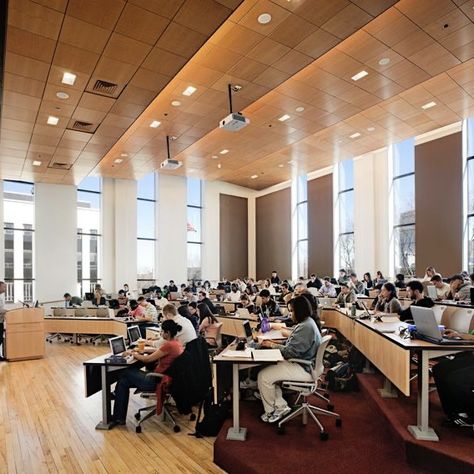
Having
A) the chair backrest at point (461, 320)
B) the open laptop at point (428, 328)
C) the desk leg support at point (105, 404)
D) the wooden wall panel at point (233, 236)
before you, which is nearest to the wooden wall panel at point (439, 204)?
the chair backrest at point (461, 320)

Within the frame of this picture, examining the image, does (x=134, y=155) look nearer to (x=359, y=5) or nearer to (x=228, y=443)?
(x=359, y=5)

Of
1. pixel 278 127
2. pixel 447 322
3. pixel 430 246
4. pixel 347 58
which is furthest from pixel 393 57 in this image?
pixel 430 246

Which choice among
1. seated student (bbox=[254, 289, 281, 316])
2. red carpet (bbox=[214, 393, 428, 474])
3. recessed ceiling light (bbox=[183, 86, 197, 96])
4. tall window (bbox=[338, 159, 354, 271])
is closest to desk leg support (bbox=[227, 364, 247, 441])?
red carpet (bbox=[214, 393, 428, 474])

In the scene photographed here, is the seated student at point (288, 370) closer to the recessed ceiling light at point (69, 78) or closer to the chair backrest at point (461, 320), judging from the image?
the chair backrest at point (461, 320)

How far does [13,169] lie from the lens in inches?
467

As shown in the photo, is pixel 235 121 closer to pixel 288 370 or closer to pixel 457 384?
pixel 288 370

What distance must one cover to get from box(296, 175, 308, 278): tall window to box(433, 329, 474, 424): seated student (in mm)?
13918

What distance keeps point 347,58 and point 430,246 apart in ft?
24.9

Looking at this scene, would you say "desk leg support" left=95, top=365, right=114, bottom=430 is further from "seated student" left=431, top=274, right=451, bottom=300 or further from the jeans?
"seated student" left=431, top=274, right=451, bottom=300

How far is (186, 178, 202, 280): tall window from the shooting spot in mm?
17938

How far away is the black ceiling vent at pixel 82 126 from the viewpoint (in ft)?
27.2

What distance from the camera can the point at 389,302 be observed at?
6.16 m

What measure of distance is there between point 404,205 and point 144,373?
11492 mm

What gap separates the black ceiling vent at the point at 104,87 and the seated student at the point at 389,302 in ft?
18.0
